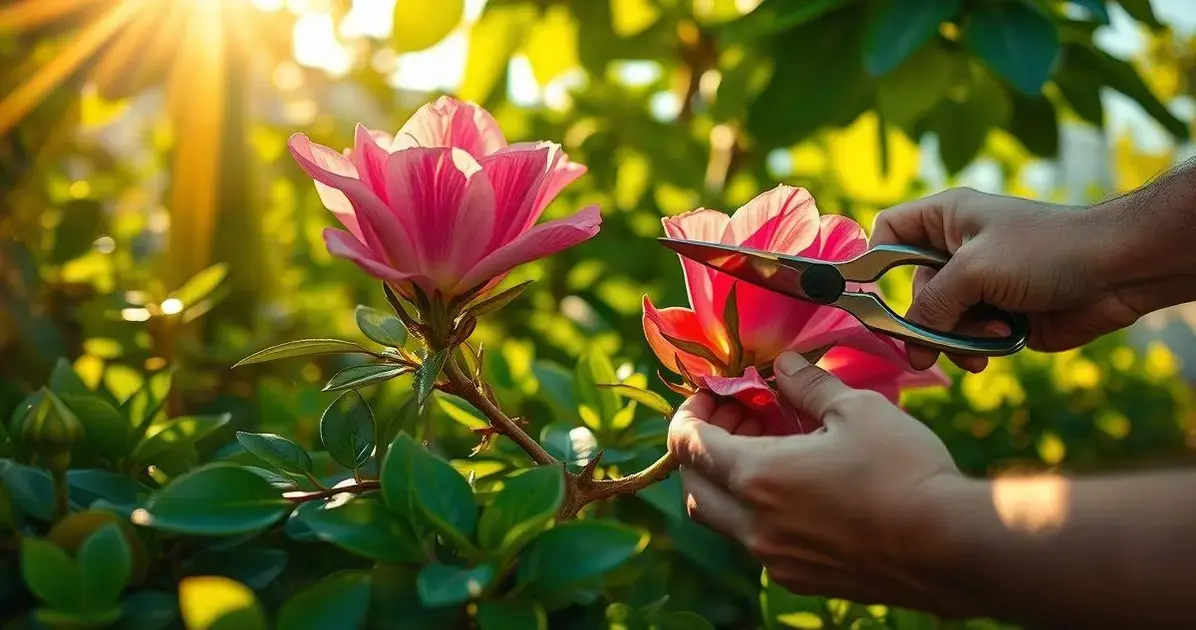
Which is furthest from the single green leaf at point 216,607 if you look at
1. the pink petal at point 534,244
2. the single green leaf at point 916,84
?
the single green leaf at point 916,84

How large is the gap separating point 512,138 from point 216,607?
4.73 feet

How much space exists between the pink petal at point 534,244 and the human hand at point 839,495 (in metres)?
0.14

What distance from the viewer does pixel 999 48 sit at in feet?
3.57

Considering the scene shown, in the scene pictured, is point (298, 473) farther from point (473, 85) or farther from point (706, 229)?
point (473, 85)

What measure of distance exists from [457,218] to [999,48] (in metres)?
0.80

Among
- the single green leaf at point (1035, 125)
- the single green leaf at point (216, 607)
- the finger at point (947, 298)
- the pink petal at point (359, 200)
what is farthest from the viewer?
the single green leaf at point (1035, 125)

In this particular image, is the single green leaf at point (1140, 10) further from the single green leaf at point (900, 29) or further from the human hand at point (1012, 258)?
the human hand at point (1012, 258)

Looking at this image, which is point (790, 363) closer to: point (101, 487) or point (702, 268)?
point (702, 268)

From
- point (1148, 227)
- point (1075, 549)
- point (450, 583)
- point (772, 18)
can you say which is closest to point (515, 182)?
point (450, 583)

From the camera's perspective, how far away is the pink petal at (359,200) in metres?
0.56

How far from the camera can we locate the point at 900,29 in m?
1.08

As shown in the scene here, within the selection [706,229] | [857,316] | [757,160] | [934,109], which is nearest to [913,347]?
[857,316]

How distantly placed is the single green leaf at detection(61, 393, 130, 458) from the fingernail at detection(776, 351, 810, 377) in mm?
481

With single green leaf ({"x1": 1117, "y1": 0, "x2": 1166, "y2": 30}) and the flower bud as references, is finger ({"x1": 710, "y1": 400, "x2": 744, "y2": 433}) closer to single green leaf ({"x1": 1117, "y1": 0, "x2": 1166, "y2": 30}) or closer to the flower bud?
the flower bud
